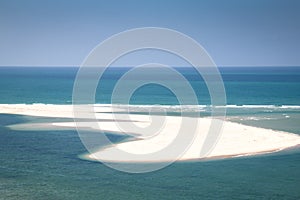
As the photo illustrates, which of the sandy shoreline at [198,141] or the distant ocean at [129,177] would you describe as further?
the sandy shoreline at [198,141]

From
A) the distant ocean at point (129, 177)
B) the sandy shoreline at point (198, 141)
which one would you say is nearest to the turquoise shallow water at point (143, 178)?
the distant ocean at point (129, 177)

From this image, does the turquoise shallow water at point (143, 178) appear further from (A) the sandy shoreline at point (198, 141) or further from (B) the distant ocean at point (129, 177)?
(A) the sandy shoreline at point (198, 141)

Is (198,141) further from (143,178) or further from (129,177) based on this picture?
(129,177)

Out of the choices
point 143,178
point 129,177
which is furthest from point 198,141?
point 129,177

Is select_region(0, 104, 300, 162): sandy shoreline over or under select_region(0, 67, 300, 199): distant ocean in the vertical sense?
over

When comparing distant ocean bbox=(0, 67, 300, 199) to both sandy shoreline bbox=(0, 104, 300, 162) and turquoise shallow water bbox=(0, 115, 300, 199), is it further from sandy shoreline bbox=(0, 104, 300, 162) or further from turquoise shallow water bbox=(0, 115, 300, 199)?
sandy shoreline bbox=(0, 104, 300, 162)

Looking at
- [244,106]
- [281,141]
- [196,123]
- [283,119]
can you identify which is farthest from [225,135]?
[244,106]

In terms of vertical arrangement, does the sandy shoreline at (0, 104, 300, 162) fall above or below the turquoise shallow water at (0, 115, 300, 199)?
above

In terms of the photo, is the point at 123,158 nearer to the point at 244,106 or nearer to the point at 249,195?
the point at 249,195

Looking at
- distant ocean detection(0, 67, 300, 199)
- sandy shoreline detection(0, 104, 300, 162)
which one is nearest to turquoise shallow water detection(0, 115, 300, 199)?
distant ocean detection(0, 67, 300, 199)

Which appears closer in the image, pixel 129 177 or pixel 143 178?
pixel 143 178

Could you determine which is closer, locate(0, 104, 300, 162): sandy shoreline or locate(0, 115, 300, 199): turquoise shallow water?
locate(0, 115, 300, 199): turquoise shallow water

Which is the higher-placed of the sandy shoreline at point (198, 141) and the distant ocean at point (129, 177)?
the sandy shoreline at point (198, 141)
